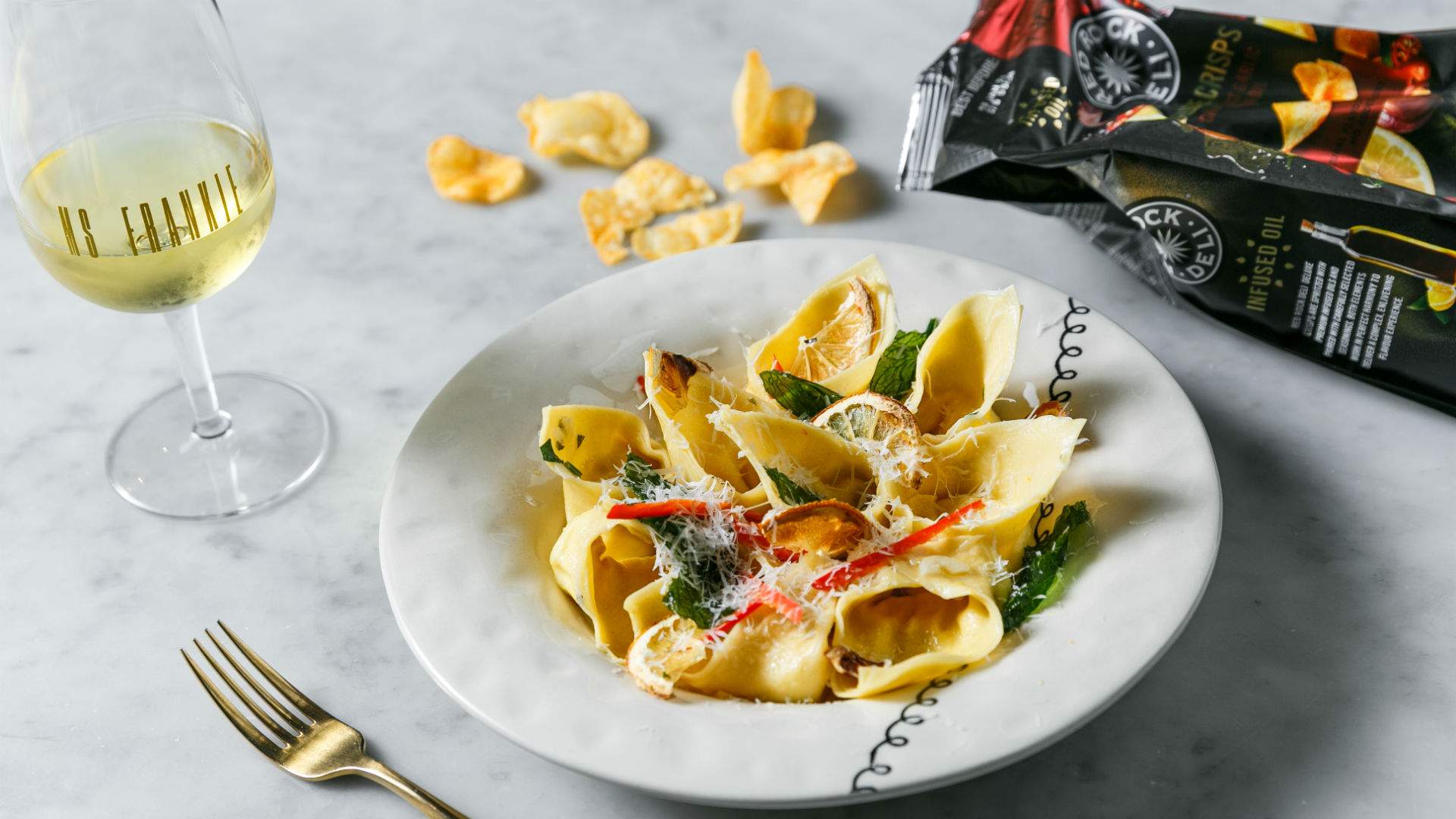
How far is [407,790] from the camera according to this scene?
126 centimetres

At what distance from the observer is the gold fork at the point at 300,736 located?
4.19 ft

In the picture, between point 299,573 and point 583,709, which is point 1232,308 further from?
point 299,573

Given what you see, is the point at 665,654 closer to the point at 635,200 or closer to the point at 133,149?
the point at 133,149

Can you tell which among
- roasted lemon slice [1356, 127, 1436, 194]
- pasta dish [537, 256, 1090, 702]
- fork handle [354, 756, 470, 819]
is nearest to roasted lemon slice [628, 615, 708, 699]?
pasta dish [537, 256, 1090, 702]

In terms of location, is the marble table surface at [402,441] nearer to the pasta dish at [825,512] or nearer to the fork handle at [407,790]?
the fork handle at [407,790]

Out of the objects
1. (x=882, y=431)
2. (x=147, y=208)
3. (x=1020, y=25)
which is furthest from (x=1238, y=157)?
(x=147, y=208)

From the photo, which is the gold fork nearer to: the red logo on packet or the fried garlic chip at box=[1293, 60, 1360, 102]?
the red logo on packet

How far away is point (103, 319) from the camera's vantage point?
194 cm

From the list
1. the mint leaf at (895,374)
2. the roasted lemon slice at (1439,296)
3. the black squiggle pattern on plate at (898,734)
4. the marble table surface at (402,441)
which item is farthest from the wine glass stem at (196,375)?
the roasted lemon slice at (1439,296)

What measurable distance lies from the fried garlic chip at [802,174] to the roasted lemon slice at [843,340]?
0.50 m

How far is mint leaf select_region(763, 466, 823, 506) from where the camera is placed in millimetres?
1312

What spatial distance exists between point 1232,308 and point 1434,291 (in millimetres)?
246

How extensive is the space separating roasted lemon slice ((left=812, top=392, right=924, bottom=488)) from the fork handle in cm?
53

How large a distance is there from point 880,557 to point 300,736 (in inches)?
24.5
